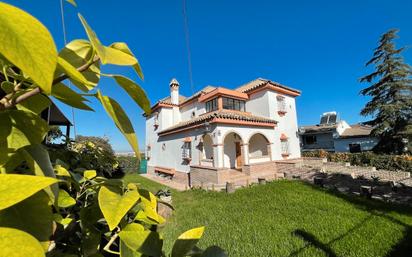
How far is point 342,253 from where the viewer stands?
3.84 metres

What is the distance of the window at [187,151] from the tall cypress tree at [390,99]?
16398 millimetres

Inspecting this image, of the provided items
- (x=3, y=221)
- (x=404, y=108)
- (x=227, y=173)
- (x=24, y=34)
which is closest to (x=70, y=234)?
(x=3, y=221)

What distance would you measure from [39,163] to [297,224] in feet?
19.6

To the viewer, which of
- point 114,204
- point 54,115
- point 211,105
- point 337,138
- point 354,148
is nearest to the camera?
point 114,204

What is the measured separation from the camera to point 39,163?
1.18ft

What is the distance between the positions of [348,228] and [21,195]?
249 inches

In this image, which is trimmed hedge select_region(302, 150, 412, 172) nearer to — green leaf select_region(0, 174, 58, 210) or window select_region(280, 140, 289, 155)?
window select_region(280, 140, 289, 155)

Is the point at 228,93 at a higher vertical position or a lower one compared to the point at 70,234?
higher

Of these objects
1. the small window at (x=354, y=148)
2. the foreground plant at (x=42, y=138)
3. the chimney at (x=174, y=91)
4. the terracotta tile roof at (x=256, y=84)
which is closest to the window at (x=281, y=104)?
the terracotta tile roof at (x=256, y=84)

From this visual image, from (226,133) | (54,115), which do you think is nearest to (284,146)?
(226,133)

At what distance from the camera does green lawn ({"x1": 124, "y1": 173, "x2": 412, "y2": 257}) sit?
4.06 m

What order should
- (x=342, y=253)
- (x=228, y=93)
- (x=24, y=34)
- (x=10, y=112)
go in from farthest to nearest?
(x=228, y=93)
(x=342, y=253)
(x=10, y=112)
(x=24, y=34)

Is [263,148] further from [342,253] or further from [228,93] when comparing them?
[342,253]

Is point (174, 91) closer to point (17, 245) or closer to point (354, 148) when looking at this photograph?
point (17, 245)
